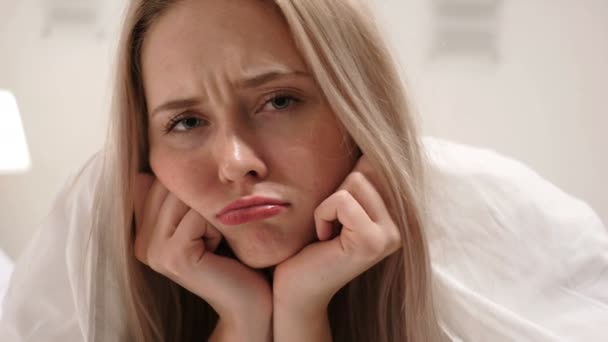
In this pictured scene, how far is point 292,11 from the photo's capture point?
1.99 ft

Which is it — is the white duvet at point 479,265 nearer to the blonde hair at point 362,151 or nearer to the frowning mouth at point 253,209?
the blonde hair at point 362,151


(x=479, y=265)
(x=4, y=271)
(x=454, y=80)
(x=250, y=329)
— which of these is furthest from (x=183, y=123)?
(x=454, y=80)

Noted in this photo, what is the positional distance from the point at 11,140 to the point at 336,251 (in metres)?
0.80

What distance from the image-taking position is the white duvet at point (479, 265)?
766mm

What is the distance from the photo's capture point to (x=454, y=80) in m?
1.22

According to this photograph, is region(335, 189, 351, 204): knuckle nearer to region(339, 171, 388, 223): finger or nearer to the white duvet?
region(339, 171, 388, 223): finger

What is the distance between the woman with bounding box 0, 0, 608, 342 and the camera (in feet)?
2.02

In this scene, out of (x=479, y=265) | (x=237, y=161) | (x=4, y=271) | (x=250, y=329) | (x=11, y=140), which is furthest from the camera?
(x=11, y=140)

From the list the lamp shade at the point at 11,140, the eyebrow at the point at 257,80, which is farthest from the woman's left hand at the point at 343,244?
the lamp shade at the point at 11,140

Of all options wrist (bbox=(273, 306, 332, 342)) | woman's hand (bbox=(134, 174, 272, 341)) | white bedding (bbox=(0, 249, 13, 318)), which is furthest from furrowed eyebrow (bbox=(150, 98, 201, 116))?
white bedding (bbox=(0, 249, 13, 318))

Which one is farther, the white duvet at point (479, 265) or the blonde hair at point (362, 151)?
the white duvet at point (479, 265)

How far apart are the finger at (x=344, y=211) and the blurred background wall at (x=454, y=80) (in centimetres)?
59

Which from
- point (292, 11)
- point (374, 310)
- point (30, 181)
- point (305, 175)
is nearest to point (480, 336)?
point (374, 310)

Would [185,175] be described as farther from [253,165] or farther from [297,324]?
[297,324]
